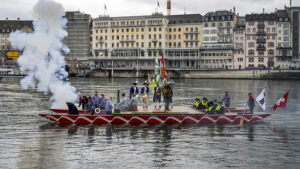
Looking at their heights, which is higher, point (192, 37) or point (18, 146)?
point (192, 37)

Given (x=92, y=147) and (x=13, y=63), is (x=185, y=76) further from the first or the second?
(x=92, y=147)

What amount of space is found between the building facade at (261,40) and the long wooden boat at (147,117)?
306 feet

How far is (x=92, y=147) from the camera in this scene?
781 inches

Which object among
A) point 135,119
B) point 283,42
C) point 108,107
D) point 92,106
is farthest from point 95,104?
point 283,42

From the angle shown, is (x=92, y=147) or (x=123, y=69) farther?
(x=123, y=69)

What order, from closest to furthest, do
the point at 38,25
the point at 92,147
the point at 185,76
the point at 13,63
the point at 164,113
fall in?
the point at 92,147 < the point at 164,113 < the point at 38,25 < the point at 185,76 < the point at 13,63

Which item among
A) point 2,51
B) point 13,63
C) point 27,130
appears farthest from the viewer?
point 2,51

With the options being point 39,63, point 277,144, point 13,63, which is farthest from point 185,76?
point 277,144

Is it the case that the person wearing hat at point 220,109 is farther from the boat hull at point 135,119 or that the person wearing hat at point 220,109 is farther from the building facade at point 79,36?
the building facade at point 79,36

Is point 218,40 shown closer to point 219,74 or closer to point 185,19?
point 185,19

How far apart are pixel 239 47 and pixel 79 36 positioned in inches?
2341

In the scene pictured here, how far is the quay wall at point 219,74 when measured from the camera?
106 meters

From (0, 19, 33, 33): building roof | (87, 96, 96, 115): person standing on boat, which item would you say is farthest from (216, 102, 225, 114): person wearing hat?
(0, 19, 33, 33): building roof

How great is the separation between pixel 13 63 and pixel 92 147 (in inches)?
5013
